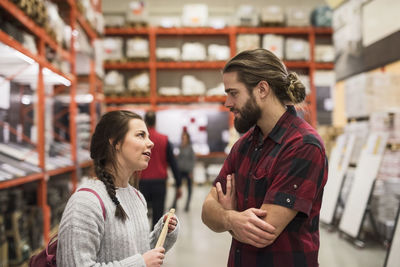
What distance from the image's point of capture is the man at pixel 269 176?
173cm

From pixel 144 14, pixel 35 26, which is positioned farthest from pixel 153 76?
pixel 35 26

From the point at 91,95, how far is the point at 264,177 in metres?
6.81

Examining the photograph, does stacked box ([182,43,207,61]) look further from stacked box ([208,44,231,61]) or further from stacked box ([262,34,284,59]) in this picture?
stacked box ([262,34,284,59])

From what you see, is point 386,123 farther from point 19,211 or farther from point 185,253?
point 19,211

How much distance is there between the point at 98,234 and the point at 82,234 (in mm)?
64

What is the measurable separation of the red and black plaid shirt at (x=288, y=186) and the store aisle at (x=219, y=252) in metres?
3.25

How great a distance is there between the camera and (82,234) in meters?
1.52

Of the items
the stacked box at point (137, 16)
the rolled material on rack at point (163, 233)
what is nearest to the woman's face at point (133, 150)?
the rolled material on rack at point (163, 233)

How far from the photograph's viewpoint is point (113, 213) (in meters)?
1.66

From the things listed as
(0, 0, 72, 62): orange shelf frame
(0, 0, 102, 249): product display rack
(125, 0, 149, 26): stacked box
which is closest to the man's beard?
(0, 0, 102, 249): product display rack

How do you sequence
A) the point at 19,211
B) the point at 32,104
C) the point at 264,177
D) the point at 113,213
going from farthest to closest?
the point at 32,104, the point at 19,211, the point at 264,177, the point at 113,213

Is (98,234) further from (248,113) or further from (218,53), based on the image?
(218,53)

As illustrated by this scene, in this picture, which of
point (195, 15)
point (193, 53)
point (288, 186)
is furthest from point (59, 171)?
point (195, 15)

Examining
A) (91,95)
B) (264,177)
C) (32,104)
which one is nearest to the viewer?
(264,177)
